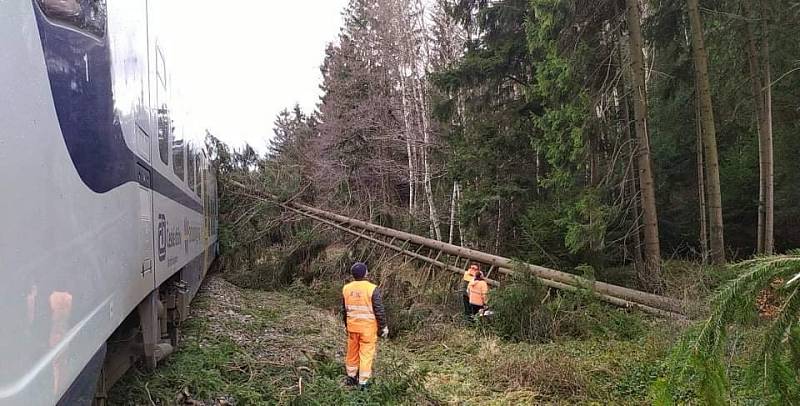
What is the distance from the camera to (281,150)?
21781 mm

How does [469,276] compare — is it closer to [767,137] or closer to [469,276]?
[469,276]

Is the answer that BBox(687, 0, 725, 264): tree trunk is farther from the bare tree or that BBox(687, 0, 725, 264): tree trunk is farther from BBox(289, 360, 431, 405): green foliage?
BBox(289, 360, 431, 405): green foliage

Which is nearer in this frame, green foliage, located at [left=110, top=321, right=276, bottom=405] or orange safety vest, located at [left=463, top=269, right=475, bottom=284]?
green foliage, located at [left=110, top=321, right=276, bottom=405]

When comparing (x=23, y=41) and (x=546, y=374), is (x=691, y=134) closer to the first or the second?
(x=546, y=374)

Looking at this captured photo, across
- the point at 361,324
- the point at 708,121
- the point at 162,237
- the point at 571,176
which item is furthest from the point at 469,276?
the point at 162,237

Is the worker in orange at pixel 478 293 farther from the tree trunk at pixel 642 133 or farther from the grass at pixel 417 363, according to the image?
the tree trunk at pixel 642 133

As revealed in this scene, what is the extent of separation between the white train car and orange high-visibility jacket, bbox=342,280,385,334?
3.03 meters

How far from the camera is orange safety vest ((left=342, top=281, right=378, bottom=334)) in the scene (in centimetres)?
670

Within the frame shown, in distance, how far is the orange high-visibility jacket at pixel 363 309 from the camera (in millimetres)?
6648

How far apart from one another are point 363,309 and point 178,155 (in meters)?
2.95

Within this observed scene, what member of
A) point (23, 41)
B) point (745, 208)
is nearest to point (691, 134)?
point (745, 208)

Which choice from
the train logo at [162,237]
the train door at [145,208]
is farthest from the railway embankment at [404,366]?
the train door at [145,208]

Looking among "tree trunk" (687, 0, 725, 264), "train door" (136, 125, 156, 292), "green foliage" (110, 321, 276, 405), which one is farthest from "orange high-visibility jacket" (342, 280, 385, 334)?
"tree trunk" (687, 0, 725, 264)

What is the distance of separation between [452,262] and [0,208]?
12.4 metres
